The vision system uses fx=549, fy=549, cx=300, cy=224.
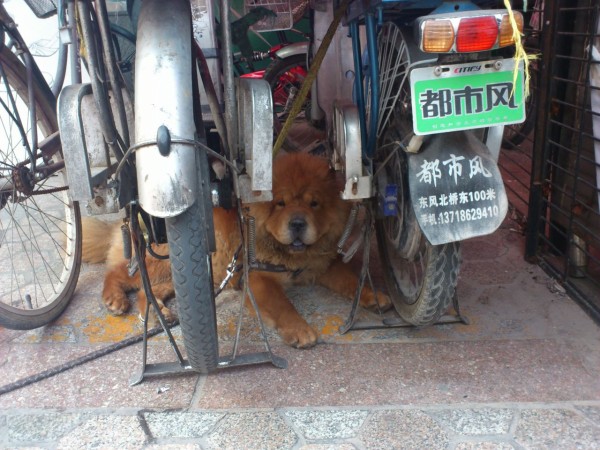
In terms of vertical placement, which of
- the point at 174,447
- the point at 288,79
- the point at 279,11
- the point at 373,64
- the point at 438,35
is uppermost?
the point at 279,11

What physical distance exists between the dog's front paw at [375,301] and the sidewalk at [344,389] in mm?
125

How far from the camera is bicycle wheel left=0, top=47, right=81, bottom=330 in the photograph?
2.85 meters

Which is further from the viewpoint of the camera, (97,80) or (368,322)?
(368,322)

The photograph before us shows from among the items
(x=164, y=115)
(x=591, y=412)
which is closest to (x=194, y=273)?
(x=164, y=115)

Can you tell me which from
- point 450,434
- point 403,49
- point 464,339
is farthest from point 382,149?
point 450,434

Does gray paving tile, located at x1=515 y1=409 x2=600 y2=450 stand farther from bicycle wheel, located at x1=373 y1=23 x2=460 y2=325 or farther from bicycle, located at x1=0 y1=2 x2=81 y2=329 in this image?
bicycle, located at x1=0 y1=2 x2=81 y2=329

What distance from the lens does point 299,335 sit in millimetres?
2838

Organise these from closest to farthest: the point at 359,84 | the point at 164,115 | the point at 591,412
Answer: the point at 164,115
the point at 591,412
the point at 359,84

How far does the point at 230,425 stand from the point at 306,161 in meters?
1.55

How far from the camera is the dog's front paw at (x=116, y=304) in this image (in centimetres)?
323

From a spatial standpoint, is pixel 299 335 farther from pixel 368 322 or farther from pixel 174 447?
pixel 174 447

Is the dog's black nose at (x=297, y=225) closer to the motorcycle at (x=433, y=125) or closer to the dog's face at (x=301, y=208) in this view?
the dog's face at (x=301, y=208)

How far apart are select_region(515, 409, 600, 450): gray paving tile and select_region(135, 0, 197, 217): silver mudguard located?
1602mm

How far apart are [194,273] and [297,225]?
101 centimetres
